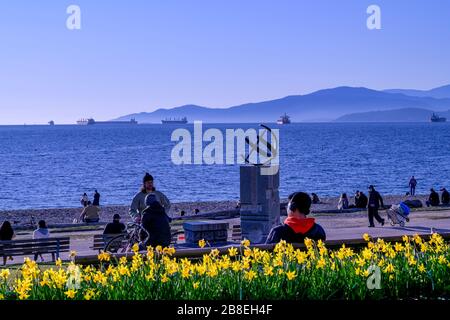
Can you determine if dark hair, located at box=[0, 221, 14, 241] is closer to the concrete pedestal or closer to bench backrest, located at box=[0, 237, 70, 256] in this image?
bench backrest, located at box=[0, 237, 70, 256]

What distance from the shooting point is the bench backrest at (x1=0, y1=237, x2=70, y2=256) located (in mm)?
17812

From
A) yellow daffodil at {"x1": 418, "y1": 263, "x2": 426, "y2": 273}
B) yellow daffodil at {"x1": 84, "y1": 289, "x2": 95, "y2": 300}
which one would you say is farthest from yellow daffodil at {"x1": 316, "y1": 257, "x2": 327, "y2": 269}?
yellow daffodil at {"x1": 84, "y1": 289, "x2": 95, "y2": 300}

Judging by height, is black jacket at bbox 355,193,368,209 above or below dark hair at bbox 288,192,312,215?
below

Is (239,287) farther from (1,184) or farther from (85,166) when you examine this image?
(85,166)

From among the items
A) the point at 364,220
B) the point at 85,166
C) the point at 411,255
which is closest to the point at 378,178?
the point at 85,166

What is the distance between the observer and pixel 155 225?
11.8m

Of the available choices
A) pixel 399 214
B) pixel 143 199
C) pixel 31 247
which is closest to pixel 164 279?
pixel 143 199

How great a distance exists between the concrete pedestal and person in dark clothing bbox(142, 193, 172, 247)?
22.9 feet

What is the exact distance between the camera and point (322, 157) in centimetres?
14188

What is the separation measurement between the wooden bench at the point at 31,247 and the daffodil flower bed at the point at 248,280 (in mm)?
10246

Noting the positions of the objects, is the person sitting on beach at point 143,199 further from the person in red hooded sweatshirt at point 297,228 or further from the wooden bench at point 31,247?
the wooden bench at point 31,247

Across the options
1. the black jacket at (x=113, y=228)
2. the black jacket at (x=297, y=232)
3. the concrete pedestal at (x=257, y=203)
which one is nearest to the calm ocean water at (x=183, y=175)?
the black jacket at (x=113, y=228)

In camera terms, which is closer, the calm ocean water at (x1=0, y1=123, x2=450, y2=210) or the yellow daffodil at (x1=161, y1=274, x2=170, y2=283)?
the yellow daffodil at (x1=161, y1=274, x2=170, y2=283)

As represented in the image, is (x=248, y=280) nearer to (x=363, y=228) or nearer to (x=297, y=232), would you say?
(x=297, y=232)
